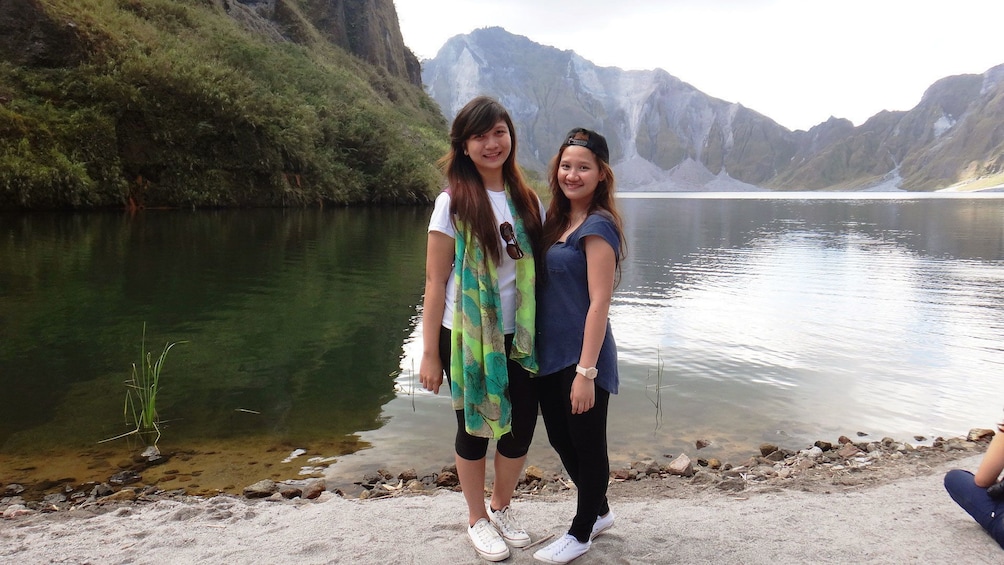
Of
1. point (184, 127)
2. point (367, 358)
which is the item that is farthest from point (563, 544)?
point (184, 127)

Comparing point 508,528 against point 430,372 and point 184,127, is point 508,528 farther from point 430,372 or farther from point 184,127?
point 184,127

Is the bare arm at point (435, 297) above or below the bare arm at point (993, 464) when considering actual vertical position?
above

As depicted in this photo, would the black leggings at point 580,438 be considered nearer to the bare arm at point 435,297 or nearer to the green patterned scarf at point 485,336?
the green patterned scarf at point 485,336

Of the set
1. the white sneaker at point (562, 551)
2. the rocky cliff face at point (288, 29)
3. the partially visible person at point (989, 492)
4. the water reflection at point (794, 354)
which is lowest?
the water reflection at point (794, 354)

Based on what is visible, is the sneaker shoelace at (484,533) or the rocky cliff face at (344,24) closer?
the sneaker shoelace at (484,533)

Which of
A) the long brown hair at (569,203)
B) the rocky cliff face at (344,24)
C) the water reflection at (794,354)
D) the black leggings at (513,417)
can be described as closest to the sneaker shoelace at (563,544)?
the black leggings at (513,417)

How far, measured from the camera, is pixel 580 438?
343cm

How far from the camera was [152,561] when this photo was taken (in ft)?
11.8

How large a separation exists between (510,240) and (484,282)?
0.25m

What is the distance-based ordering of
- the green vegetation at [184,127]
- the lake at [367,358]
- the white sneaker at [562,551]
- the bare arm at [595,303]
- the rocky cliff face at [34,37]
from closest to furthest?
the bare arm at [595,303] < the white sneaker at [562,551] < the lake at [367,358] < the green vegetation at [184,127] < the rocky cliff face at [34,37]

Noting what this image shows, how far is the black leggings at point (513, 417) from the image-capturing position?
3.42 metres

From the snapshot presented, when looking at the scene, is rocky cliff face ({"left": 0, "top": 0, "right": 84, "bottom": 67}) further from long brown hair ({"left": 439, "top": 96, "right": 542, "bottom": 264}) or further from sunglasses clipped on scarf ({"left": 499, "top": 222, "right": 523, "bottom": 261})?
sunglasses clipped on scarf ({"left": 499, "top": 222, "right": 523, "bottom": 261})

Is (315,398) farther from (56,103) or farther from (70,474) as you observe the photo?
(56,103)

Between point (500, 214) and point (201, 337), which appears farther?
point (201, 337)
